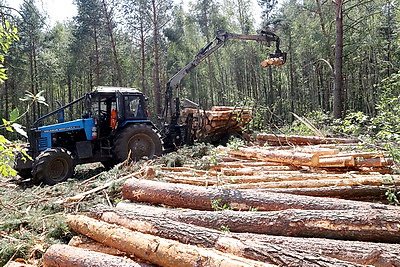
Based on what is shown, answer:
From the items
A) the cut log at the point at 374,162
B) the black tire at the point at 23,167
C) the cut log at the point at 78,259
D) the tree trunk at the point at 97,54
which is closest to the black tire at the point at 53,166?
the black tire at the point at 23,167

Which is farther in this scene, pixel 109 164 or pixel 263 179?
pixel 109 164

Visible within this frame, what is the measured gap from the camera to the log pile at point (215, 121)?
10.7 metres

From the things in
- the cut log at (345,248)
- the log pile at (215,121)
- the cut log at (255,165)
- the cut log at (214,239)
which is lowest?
the cut log at (345,248)

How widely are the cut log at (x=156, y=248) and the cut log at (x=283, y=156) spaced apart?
3076 millimetres

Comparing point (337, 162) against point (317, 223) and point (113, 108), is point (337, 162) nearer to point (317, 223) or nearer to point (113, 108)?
point (317, 223)

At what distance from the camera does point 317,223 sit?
3020 mm

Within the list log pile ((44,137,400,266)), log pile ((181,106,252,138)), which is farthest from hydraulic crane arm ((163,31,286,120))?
log pile ((44,137,400,266))

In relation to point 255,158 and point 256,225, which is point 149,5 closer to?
point 255,158

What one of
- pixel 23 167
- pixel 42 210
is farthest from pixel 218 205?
pixel 23 167

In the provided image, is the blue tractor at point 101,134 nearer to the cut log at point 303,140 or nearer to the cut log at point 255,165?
the cut log at point 255,165

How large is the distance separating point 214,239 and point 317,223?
1.09 meters

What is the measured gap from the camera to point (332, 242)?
9.20ft

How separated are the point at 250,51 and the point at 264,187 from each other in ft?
78.3

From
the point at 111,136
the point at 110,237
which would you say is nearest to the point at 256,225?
the point at 110,237
